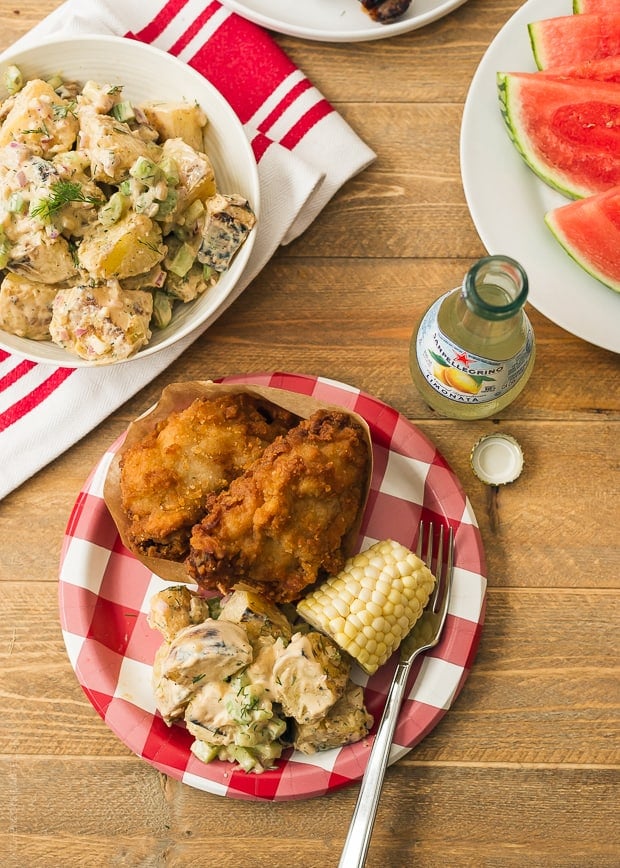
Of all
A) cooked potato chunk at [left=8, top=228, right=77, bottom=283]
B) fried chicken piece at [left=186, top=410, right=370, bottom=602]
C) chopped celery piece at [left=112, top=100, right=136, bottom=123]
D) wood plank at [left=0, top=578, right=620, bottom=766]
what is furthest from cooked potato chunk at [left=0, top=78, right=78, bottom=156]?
wood plank at [left=0, top=578, right=620, bottom=766]

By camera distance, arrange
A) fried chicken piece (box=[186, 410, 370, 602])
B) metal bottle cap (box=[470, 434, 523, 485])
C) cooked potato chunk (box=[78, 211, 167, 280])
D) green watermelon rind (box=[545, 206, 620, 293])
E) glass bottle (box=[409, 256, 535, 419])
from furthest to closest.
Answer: metal bottle cap (box=[470, 434, 523, 485])
green watermelon rind (box=[545, 206, 620, 293])
cooked potato chunk (box=[78, 211, 167, 280])
fried chicken piece (box=[186, 410, 370, 602])
glass bottle (box=[409, 256, 535, 419])

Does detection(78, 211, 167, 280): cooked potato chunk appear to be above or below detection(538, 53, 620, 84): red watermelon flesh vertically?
above

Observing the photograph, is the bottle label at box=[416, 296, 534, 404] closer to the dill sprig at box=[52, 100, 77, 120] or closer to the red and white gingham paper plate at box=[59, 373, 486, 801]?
the red and white gingham paper plate at box=[59, 373, 486, 801]

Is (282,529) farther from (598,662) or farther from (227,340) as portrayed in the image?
(598,662)

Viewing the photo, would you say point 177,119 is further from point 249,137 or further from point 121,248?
point 121,248

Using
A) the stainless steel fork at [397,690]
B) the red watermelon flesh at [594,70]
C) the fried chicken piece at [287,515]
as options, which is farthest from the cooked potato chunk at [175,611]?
the red watermelon flesh at [594,70]
